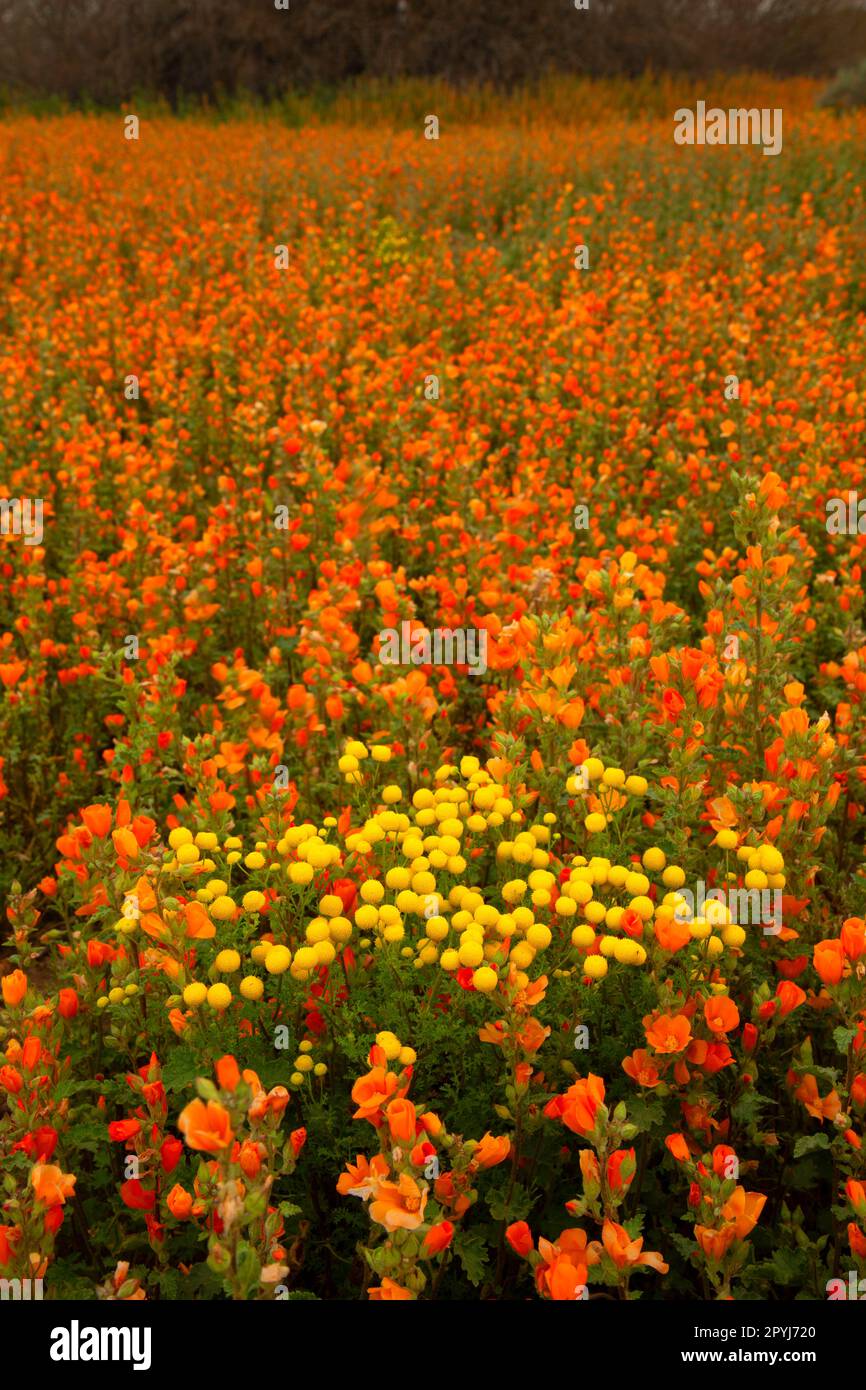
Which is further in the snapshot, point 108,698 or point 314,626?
point 108,698

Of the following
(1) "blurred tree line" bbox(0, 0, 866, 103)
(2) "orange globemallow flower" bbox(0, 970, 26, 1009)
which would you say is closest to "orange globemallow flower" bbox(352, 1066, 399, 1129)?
A: (2) "orange globemallow flower" bbox(0, 970, 26, 1009)

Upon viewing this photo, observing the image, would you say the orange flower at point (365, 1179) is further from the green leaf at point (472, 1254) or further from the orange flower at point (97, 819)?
the orange flower at point (97, 819)

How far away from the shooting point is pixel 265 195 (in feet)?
36.3

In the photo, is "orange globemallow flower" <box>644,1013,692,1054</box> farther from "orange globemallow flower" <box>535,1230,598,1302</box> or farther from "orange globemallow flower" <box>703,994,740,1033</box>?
"orange globemallow flower" <box>535,1230,598,1302</box>

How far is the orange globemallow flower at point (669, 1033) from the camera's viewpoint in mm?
1828

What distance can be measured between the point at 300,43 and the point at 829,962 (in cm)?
2520

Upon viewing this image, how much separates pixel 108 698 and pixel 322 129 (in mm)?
15312

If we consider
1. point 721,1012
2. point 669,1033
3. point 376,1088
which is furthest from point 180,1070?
point 721,1012

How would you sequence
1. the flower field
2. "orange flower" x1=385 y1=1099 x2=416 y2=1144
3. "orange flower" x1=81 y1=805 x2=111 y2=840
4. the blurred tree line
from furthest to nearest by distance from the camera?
the blurred tree line → "orange flower" x1=81 y1=805 x2=111 y2=840 → the flower field → "orange flower" x1=385 y1=1099 x2=416 y2=1144

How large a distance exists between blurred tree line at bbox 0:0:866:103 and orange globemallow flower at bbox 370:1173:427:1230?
23339 mm

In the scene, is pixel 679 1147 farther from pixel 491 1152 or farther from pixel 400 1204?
pixel 400 1204

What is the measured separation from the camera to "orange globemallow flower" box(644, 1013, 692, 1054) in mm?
1828

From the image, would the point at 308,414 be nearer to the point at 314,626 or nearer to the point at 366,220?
the point at 314,626
